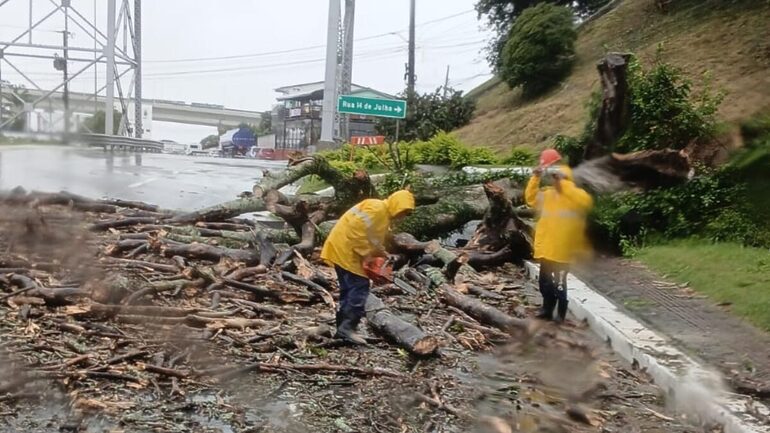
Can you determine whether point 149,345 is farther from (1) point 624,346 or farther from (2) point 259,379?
(1) point 624,346

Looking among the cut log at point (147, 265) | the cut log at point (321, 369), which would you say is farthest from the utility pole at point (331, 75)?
the cut log at point (321, 369)

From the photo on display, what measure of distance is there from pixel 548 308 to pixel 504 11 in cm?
3350

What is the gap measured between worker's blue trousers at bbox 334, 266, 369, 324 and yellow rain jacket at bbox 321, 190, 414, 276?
0.19 feet

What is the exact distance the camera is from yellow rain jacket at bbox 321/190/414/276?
6691mm

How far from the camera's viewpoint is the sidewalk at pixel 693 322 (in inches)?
244

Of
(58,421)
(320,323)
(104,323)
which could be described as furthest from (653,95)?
(58,421)

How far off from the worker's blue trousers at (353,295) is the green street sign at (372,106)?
41.4ft

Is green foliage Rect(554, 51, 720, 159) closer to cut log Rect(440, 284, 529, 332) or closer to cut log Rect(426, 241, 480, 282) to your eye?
cut log Rect(426, 241, 480, 282)

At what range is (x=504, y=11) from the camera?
3941 cm

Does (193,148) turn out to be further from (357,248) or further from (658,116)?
(357,248)

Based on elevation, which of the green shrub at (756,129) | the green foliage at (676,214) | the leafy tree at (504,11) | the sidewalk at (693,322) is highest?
the leafy tree at (504,11)

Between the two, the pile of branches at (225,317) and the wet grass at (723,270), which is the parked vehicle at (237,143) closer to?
the pile of branches at (225,317)

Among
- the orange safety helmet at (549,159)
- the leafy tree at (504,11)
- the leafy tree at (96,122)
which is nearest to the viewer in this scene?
the leafy tree at (96,122)

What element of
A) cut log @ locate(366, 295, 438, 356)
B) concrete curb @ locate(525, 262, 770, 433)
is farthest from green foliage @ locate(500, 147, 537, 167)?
cut log @ locate(366, 295, 438, 356)
